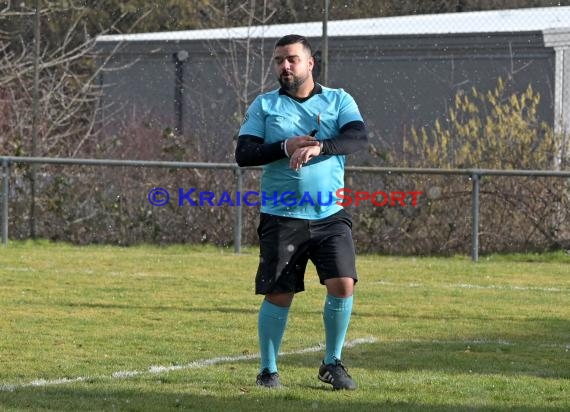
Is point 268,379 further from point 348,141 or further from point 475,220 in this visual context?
point 475,220

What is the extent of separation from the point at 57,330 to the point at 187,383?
2730mm

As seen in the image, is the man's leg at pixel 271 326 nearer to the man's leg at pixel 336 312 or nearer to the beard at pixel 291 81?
the man's leg at pixel 336 312

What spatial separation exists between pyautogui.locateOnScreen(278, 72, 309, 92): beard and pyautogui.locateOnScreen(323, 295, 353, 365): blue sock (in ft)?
3.80

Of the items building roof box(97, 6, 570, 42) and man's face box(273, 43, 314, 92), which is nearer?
man's face box(273, 43, 314, 92)

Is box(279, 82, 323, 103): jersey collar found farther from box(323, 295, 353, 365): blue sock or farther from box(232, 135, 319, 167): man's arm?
box(323, 295, 353, 365): blue sock

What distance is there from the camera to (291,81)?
766 cm

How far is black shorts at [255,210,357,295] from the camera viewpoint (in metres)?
7.71

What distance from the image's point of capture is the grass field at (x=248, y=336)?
24.5 feet

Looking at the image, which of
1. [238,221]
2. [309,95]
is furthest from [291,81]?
[238,221]

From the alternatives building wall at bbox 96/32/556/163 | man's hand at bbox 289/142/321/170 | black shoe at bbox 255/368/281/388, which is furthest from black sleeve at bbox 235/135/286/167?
building wall at bbox 96/32/556/163

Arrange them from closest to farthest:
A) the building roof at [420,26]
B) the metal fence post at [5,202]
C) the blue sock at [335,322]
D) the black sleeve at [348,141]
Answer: the black sleeve at [348,141], the blue sock at [335,322], the metal fence post at [5,202], the building roof at [420,26]

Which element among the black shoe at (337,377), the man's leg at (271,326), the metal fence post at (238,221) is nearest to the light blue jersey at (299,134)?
the man's leg at (271,326)

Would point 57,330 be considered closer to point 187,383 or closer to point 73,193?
point 187,383

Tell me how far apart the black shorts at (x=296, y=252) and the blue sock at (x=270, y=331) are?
13cm
